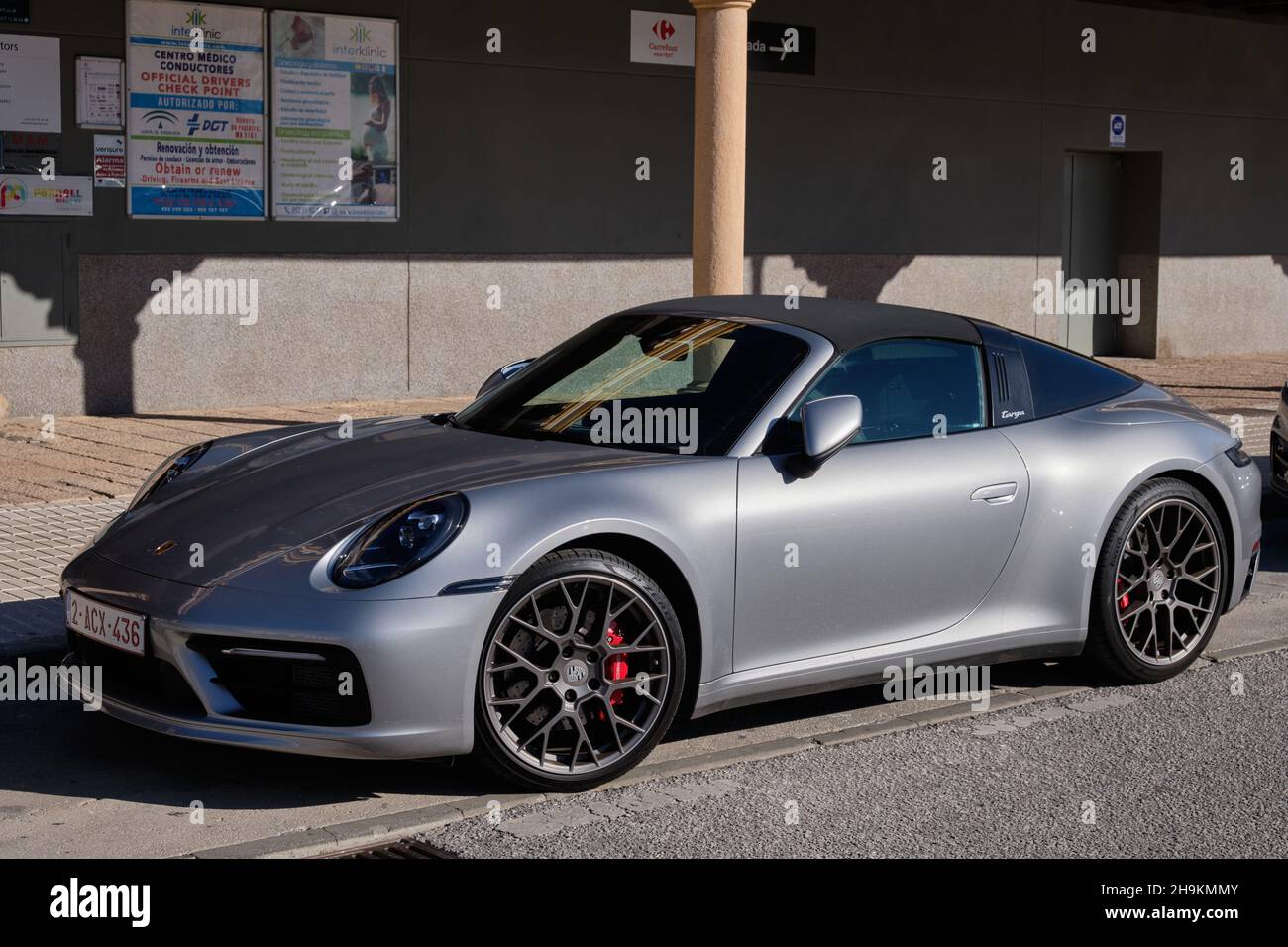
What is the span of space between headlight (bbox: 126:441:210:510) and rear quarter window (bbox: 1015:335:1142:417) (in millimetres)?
2991

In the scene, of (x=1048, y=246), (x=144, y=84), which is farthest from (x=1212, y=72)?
(x=144, y=84)

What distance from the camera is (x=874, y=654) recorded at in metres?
5.38

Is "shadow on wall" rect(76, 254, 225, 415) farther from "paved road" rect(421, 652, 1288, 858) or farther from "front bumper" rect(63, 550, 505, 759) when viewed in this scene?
"paved road" rect(421, 652, 1288, 858)

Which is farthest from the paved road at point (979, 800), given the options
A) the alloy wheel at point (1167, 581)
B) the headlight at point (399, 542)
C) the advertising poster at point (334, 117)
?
the advertising poster at point (334, 117)

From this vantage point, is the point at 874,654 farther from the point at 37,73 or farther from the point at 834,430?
the point at 37,73

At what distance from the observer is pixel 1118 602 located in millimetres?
6000

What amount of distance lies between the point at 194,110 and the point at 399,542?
29.0 feet

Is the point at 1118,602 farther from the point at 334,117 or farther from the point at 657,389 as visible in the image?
the point at 334,117

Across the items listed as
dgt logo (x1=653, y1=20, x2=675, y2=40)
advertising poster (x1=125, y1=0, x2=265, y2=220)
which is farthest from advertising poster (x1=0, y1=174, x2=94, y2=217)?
dgt logo (x1=653, y1=20, x2=675, y2=40)

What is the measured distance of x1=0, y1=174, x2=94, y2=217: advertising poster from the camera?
39.0ft

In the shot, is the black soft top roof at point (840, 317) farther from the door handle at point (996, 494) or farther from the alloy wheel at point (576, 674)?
the alloy wheel at point (576, 674)

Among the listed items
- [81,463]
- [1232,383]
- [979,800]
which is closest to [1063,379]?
[979,800]

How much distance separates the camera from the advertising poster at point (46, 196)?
11.9 meters

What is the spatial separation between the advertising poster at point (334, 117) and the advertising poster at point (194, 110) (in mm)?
200
